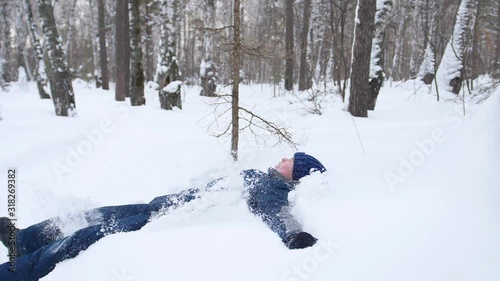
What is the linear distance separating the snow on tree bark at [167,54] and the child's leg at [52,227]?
631 centimetres

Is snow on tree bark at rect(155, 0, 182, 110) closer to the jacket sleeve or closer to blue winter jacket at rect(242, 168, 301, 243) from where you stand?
blue winter jacket at rect(242, 168, 301, 243)

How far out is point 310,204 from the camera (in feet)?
9.19

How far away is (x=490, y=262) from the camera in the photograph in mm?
1773

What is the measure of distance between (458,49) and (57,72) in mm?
11526

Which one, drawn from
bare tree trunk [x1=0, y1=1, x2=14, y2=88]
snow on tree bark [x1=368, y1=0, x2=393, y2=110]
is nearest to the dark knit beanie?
snow on tree bark [x1=368, y1=0, x2=393, y2=110]

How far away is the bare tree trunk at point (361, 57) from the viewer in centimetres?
639

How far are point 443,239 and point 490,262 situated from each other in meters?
0.26

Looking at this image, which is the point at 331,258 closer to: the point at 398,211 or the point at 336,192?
the point at 398,211

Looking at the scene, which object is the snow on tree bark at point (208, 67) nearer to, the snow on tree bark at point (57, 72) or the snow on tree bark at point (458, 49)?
the snow on tree bark at point (57, 72)

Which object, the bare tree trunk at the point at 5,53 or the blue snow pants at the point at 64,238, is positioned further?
the bare tree trunk at the point at 5,53

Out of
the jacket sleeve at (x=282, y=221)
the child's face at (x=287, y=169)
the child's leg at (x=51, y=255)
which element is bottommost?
the child's leg at (x=51, y=255)

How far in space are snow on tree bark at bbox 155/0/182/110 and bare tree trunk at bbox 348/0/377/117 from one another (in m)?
4.72

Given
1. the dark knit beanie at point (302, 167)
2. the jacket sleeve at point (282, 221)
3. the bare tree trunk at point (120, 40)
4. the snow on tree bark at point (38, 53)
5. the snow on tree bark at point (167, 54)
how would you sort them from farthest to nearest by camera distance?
the bare tree trunk at point (120, 40), the snow on tree bark at point (38, 53), the snow on tree bark at point (167, 54), the dark knit beanie at point (302, 167), the jacket sleeve at point (282, 221)

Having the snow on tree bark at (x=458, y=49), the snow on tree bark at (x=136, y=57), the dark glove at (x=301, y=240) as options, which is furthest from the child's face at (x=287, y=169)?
the snow on tree bark at (x=458, y=49)
